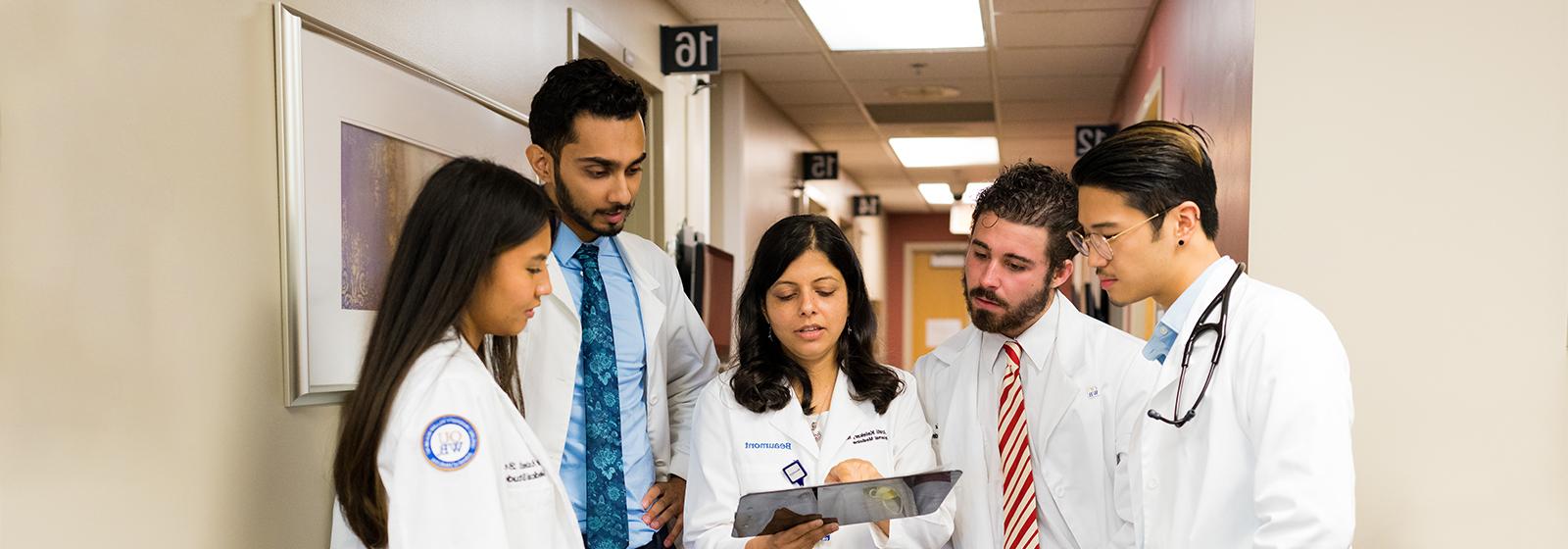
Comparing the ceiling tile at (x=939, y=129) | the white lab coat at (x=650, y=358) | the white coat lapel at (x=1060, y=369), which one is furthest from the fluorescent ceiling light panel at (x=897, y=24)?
the white coat lapel at (x=1060, y=369)

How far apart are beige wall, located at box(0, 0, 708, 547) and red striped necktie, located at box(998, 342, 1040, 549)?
3.90 ft

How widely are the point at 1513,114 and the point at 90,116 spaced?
245 centimetres

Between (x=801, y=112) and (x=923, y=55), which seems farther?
(x=801, y=112)

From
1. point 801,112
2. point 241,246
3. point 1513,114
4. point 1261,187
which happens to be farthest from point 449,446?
point 801,112

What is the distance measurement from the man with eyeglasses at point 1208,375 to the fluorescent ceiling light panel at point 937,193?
946 cm

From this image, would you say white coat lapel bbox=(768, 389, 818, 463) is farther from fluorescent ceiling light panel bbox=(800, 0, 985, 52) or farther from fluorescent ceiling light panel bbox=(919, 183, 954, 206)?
fluorescent ceiling light panel bbox=(919, 183, 954, 206)

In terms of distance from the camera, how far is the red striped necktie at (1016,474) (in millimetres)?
2008

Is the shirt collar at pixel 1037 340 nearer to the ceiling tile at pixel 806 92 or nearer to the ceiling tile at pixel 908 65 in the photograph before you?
the ceiling tile at pixel 908 65

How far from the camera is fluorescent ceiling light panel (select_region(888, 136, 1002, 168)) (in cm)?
859

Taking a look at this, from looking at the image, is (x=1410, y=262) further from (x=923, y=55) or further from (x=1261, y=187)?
(x=923, y=55)

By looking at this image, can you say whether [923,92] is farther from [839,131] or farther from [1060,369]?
[1060,369]

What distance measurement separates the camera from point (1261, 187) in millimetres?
2459

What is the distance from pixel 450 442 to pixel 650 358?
83 cm

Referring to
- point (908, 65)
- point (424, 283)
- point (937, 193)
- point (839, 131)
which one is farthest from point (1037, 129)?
point (424, 283)
